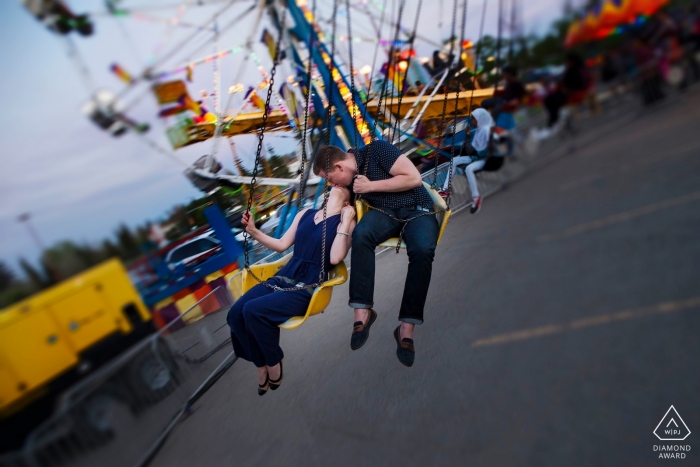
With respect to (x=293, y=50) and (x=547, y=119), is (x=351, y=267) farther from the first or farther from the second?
(x=547, y=119)

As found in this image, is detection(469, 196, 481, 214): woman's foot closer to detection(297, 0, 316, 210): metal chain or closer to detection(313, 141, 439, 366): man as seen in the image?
detection(313, 141, 439, 366): man

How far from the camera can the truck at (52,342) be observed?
0.94 m

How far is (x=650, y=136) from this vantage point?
7449 mm

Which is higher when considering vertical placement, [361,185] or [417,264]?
[361,185]

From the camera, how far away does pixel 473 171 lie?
185 centimetres

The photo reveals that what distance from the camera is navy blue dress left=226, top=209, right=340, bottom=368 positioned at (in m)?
1.41

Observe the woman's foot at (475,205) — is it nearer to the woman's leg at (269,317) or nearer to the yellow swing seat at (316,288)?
the yellow swing seat at (316,288)

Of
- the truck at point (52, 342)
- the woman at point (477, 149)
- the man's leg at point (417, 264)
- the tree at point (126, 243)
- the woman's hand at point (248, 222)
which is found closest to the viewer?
the truck at point (52, 342)

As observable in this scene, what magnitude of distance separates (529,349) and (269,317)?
3.23 metres

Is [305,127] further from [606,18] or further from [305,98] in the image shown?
[606,18]

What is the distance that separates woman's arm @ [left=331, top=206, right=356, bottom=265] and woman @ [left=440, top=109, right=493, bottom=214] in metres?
0.37

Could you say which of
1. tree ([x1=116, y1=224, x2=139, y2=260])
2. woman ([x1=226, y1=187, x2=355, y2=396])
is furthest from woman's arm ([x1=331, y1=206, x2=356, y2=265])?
tree ([x1=116, y1=224, x2=139, y2=260])

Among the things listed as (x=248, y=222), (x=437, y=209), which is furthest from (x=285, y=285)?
(x=437, y=209)

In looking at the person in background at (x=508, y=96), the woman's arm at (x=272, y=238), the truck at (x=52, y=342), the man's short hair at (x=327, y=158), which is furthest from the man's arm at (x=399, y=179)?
the truck at (x=52, y=342)
